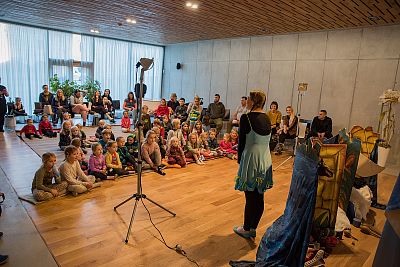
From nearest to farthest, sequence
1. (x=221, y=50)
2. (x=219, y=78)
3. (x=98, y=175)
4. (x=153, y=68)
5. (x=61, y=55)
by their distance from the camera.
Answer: (x=98, y=175) → (x=221, y=50) → (x=219, y=78) → (x=61, y=55) → (x=153, y=68)

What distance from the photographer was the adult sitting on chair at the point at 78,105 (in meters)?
9.30

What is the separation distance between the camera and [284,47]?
27.5 feet

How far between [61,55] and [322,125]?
9.09 metres

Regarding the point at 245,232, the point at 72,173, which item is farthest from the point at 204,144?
the point at 245,232

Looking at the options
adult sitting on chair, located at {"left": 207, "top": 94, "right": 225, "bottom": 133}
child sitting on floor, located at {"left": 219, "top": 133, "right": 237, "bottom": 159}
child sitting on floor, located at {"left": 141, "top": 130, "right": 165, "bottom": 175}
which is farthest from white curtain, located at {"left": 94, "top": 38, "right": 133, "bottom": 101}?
child sitting on floor, located at {"left": 141, "top": 130, "right": 165, "bottom": 175}

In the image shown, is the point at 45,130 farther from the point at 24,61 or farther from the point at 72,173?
the point at 72,173

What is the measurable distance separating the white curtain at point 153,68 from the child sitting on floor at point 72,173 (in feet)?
29.2

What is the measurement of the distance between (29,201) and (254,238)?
9.30ft

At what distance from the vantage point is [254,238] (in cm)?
320

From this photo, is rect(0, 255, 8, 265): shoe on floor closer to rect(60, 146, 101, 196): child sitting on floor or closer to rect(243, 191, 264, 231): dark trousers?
rect(60, 146, 101, 196): child sitting on floor

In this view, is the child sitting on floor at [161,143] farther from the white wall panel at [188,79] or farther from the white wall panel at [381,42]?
the white wall panel at [188,79]

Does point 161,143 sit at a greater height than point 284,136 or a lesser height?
lesser

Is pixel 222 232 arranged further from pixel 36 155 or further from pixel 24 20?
pixel 24 20

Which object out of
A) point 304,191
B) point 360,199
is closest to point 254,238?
point 304,191
